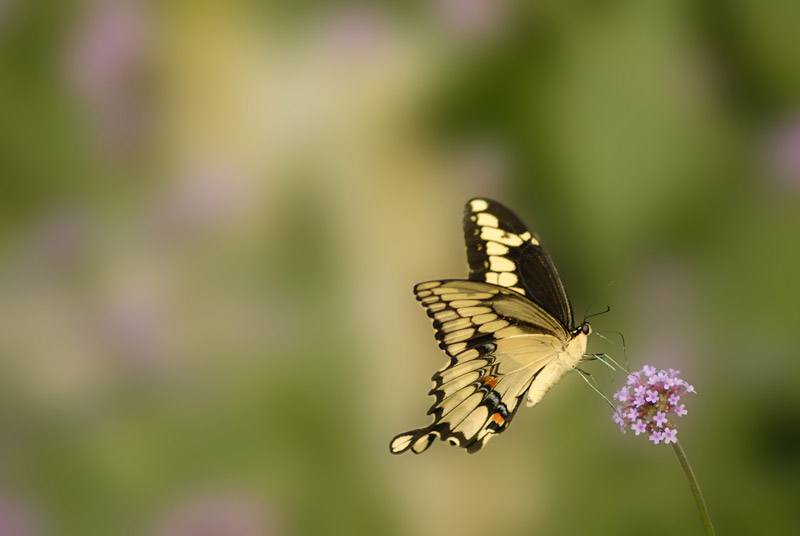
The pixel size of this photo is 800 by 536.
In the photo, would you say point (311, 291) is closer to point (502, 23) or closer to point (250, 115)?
point (250, 115)

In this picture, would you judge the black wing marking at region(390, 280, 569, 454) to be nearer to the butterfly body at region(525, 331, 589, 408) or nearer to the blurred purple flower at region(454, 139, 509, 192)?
the butterfly body at region(525, 331, 589, 408)

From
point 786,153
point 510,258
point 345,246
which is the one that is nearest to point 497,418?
point 510,258

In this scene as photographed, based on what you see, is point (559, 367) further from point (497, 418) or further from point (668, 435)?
point (668, 435)

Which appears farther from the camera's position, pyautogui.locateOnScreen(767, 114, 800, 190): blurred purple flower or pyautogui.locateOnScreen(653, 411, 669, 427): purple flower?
pyautogui.locateOnScreen(767, 114, 800, 190): blurred purple flower

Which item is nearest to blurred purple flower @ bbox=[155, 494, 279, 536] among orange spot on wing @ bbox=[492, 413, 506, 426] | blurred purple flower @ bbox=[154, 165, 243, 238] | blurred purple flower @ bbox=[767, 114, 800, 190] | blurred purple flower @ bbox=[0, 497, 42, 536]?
blurred purple flower @ bbox=[0, 497, 42, 536]

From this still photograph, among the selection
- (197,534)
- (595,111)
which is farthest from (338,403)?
(595,111)

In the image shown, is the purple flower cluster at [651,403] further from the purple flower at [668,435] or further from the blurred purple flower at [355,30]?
the blurred purple flower at [355,30]
